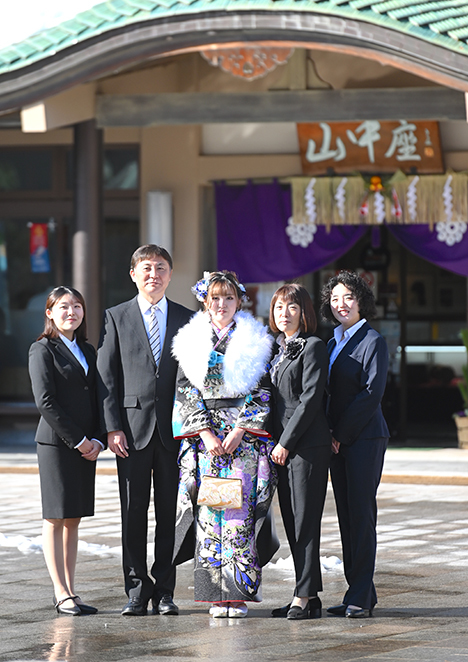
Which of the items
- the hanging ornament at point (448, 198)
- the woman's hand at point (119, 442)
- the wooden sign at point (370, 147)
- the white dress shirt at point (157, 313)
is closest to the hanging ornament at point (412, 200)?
the wooden sign at point (370, 147)

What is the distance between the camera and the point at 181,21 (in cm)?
1076

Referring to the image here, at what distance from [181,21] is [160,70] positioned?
2.86 m

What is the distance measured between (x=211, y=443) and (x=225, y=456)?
0.45ft

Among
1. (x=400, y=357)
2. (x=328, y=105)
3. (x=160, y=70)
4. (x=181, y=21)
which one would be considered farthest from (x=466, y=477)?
(x=160, y=70)

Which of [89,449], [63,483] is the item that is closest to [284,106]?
[89,449]

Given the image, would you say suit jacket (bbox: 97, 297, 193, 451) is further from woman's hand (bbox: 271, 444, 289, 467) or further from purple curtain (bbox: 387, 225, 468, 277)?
purple curtain (bbox: 387, 225, 468, 277)

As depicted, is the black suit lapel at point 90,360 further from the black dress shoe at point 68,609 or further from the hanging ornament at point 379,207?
the hanging ornament at point 379,207

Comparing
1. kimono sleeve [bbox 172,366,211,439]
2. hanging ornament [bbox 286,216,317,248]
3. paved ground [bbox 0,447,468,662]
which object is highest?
hanging ornament [bbox 286,216,317,248]

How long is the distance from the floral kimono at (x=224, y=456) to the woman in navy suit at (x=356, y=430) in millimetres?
390

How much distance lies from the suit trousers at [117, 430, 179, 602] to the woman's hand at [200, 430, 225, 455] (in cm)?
29

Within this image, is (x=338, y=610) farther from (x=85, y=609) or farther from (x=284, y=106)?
(x=284, y=106)

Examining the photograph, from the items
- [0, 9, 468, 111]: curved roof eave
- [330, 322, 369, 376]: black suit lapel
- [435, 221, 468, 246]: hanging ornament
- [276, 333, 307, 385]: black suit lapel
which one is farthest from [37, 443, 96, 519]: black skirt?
[435, 221, 468, 246]: hanging ornament

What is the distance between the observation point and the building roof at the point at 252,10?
10.4 m

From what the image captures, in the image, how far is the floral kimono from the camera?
5.70m
